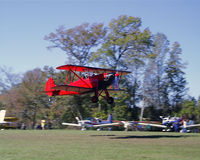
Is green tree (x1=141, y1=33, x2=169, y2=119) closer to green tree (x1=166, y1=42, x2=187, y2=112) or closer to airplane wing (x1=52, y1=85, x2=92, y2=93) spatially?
green tree (x1=166, y1=42, x2=187, y2=112)

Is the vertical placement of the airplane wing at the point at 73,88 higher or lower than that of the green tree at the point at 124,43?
lower

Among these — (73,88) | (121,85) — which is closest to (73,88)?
(73,88)

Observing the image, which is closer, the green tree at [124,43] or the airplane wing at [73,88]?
the airplane wing at [73,88]

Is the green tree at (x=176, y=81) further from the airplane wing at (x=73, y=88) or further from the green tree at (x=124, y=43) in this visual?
the airplane wing at (x=73, y=88)

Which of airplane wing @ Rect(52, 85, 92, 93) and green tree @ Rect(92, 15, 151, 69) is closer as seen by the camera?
airplane wing @ Rect(52, 85, 92, 93)

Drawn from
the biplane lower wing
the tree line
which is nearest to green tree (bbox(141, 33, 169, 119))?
the tree line

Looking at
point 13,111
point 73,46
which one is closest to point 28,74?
point 13,111

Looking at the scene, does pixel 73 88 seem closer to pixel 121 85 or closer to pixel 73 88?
pixel 73 88

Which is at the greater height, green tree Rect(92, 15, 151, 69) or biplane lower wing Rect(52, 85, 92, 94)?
green tree Rect(92, 15, 151, 69)

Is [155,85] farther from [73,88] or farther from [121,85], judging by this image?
[73,88]

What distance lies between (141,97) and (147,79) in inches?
135

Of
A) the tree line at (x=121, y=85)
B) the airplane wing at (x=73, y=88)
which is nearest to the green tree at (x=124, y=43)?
the tree line at (x=121, y=85)

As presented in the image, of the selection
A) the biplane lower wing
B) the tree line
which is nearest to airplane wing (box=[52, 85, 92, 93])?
the biplane lower wing

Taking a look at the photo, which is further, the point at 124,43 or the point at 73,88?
the point at 124,43
